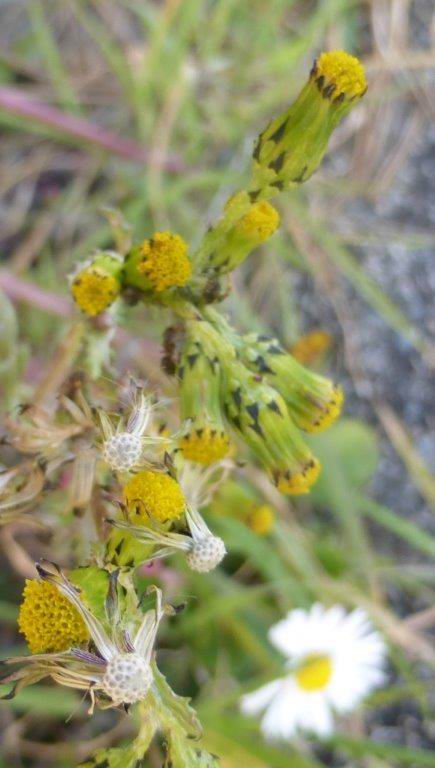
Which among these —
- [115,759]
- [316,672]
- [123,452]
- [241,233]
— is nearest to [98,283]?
[241,233]

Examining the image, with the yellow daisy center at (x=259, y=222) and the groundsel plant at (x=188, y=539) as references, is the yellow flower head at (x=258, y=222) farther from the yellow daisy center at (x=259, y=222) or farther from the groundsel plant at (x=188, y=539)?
the groundsel plant at (x=188, y=539)

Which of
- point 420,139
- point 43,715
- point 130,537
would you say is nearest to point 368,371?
point 420,139

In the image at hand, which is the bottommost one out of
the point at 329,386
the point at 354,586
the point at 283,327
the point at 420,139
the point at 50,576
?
the point at 354,586

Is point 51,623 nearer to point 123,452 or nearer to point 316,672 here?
point 123,452

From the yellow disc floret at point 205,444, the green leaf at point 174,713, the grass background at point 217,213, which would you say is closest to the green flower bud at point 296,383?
the yellow disc floret at point 205,444

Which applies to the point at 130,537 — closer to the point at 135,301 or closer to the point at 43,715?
the point at 135,301

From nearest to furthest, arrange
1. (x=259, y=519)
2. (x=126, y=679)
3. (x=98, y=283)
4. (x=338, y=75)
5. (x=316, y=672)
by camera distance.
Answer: (x=126, y=679) → (x=338, y=75) → (x=98, y=283) → (x=259, y=519) → (x=316, y=672)
